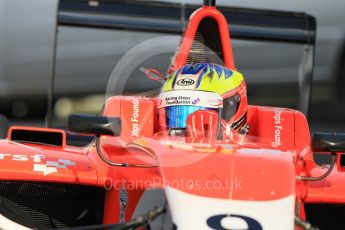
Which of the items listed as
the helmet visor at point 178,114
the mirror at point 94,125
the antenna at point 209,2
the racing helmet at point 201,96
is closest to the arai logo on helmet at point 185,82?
the racing helmet at point 201,96

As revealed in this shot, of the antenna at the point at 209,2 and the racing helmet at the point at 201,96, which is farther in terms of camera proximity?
the antenna at the point at 209,2

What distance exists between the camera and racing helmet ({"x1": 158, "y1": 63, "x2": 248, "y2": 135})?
4.80m

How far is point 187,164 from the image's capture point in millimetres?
3854

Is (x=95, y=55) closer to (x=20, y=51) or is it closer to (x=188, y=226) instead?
(x=20, y=51)

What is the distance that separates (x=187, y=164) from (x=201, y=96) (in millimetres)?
1073

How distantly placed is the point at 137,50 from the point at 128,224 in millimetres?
2022

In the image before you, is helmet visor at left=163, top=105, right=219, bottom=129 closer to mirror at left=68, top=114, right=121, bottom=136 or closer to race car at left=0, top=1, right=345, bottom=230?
race car at left=0, top=1, right=345, bottom=230

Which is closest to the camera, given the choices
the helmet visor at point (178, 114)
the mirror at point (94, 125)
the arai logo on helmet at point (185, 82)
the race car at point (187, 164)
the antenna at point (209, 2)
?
the race car at point (187, 164)

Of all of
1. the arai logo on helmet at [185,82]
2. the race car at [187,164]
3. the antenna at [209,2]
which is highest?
the antenna at [209,2]

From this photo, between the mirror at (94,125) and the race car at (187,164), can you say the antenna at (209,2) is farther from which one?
the mirror at (94,125)

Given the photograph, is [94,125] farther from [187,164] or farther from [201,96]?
[201,96]

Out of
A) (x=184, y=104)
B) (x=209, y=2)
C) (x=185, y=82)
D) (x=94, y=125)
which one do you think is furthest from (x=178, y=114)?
(x=209, y=2)

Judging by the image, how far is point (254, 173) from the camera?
3758mm

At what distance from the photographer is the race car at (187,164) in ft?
12.1
